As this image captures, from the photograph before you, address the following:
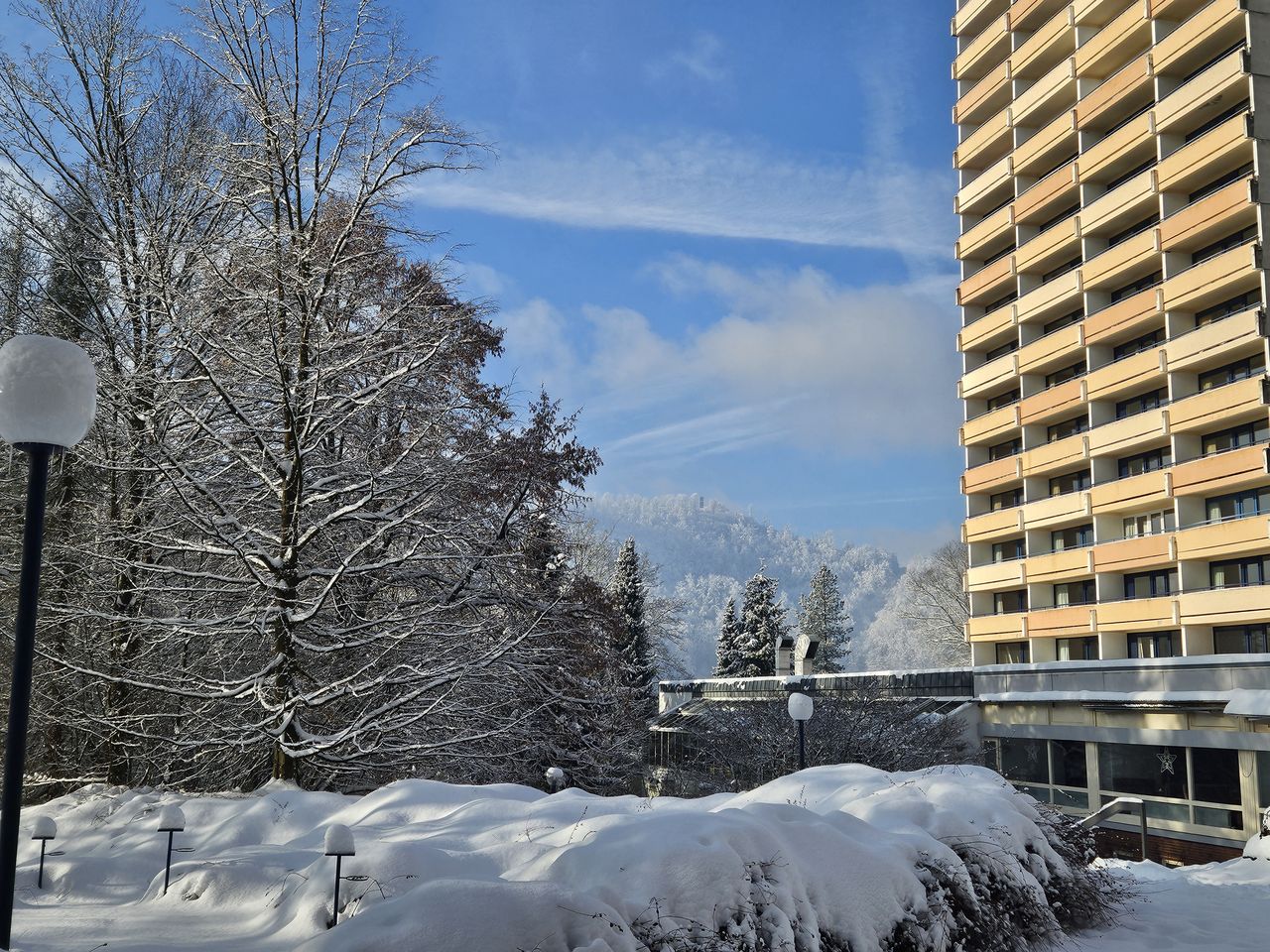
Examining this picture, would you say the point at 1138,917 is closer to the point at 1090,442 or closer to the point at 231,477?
the point at 231,477

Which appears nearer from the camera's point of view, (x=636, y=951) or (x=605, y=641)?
(x=636, y=951)

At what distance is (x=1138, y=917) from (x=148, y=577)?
11945 millimetres

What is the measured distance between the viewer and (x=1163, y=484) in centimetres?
3306

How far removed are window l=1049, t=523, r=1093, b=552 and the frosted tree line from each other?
2642cm

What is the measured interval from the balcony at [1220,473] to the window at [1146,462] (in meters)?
1.10

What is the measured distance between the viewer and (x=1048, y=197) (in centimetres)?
3962

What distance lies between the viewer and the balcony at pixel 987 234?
4238 cm

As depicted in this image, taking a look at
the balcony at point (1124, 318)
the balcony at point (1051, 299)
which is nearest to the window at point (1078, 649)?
the balcony at point (1124, 318)

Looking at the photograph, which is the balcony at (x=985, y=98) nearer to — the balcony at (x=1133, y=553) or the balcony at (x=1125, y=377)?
the balcony at (x=1125, y=377)

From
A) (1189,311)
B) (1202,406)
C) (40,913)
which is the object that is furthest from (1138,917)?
(1189,311)

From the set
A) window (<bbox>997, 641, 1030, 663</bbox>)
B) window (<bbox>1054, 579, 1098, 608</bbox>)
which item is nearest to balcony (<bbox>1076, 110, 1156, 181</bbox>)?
window (<bbox>1054, 579, 1098, 608</bbox>)

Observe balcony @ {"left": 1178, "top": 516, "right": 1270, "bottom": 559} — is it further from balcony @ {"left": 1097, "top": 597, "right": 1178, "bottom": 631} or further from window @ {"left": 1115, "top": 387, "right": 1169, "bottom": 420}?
Answer: window @ {"left": 1115, "top": 387, "right": 1169, "bottom": 420}

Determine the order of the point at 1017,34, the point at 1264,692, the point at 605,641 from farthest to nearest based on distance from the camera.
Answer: the point at 1017,34
the point at 1264,692
the point at 605,641

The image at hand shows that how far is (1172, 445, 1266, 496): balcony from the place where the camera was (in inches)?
1177
